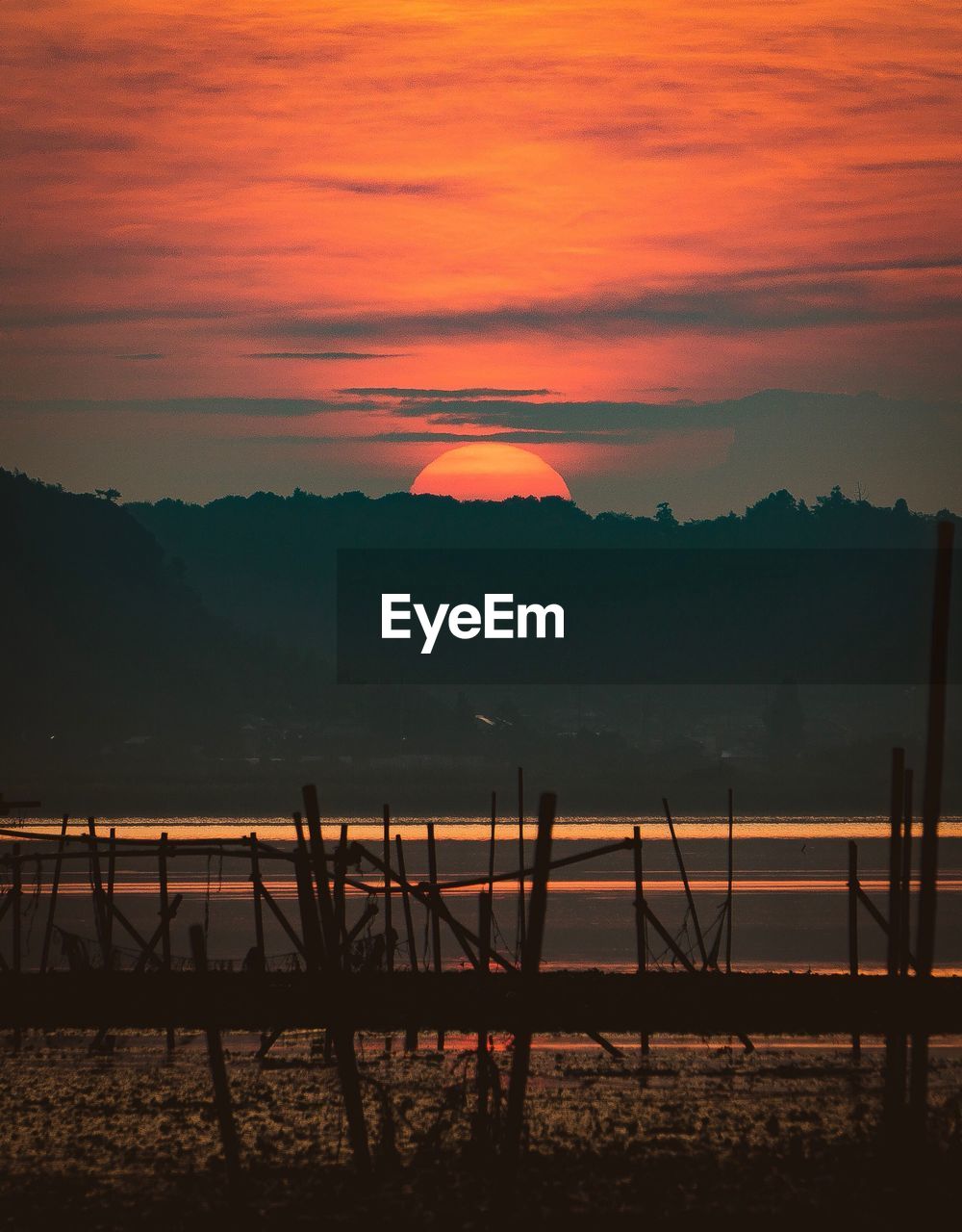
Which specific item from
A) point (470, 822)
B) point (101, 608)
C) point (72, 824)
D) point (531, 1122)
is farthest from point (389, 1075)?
point (101, 608)

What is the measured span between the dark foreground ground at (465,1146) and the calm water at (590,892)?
3420mm

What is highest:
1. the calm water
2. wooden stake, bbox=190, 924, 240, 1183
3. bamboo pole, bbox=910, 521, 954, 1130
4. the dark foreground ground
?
bamboo pole, bbox=910, 521, 954, 1130

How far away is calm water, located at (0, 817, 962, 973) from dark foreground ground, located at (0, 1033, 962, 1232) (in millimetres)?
3420

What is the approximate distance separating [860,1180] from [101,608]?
17687 cm

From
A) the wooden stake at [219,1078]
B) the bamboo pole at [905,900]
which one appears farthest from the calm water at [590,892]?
the bamboo pole at [905,900]

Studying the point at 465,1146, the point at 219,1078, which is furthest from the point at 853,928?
the point at 219,1078

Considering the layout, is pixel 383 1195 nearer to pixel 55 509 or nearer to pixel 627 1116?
pixel 627 1116

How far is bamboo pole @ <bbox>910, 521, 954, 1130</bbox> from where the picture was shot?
14.2 meters

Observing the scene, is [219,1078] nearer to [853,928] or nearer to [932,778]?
[932,778]

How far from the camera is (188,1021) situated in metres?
28.2

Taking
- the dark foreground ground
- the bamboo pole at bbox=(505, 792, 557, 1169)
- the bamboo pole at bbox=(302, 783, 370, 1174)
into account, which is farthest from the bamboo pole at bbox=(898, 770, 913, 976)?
the bamboo pole at bbox=(302, 783, 370, 1174)

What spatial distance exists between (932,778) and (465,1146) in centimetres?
643

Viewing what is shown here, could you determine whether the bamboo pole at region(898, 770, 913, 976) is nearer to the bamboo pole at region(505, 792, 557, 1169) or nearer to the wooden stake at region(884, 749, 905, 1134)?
the wooden stake at region(884, 749, 905, 1134)

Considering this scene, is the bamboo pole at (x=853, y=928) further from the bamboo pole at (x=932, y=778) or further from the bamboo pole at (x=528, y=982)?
the bamboo pole at (x=528, y=982)
